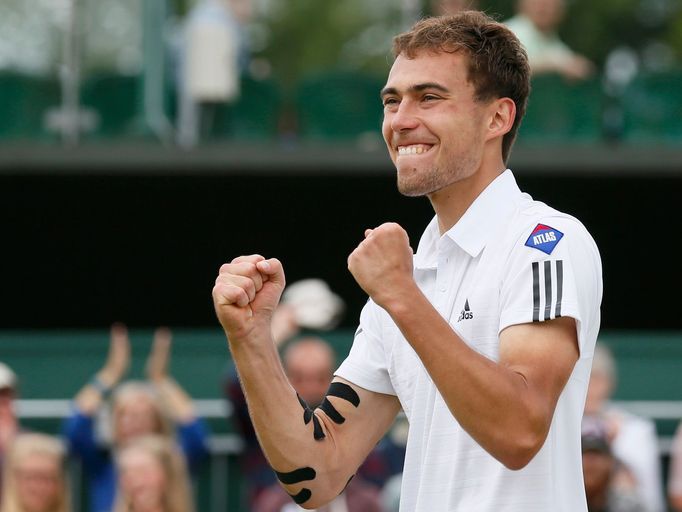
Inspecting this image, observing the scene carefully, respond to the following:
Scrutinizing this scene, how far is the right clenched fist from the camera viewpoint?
2887 mm

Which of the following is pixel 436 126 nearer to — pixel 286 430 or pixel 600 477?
pixel 286 430

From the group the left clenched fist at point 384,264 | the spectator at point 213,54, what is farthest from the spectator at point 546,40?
the left clenched fist at point 384,264

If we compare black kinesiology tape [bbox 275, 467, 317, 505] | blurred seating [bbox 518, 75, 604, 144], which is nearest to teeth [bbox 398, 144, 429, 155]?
black kinesiology tape [bbox 275, 467, 317, 505]

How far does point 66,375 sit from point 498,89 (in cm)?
599

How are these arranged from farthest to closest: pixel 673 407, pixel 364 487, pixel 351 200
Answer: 1. pixel 351 200
2. pixel 673 407
3. pixel 364 487

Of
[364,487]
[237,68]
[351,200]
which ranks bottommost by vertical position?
[364,487]

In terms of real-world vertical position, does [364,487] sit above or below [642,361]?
below

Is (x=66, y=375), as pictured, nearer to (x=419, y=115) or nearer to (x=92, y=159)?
(x=92, y=159)

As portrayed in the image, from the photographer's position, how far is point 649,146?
9.89m

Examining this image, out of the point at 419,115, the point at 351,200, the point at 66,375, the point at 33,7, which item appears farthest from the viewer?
the point at 351,200

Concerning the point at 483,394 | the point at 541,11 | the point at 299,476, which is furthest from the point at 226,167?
the point at 483,394

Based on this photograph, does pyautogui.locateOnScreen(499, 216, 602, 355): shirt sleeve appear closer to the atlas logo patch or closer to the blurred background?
the atlas logo patch

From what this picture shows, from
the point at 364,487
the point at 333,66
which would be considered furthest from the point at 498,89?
the point at 333,66

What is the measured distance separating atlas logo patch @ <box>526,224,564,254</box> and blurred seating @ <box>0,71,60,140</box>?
7341mm
